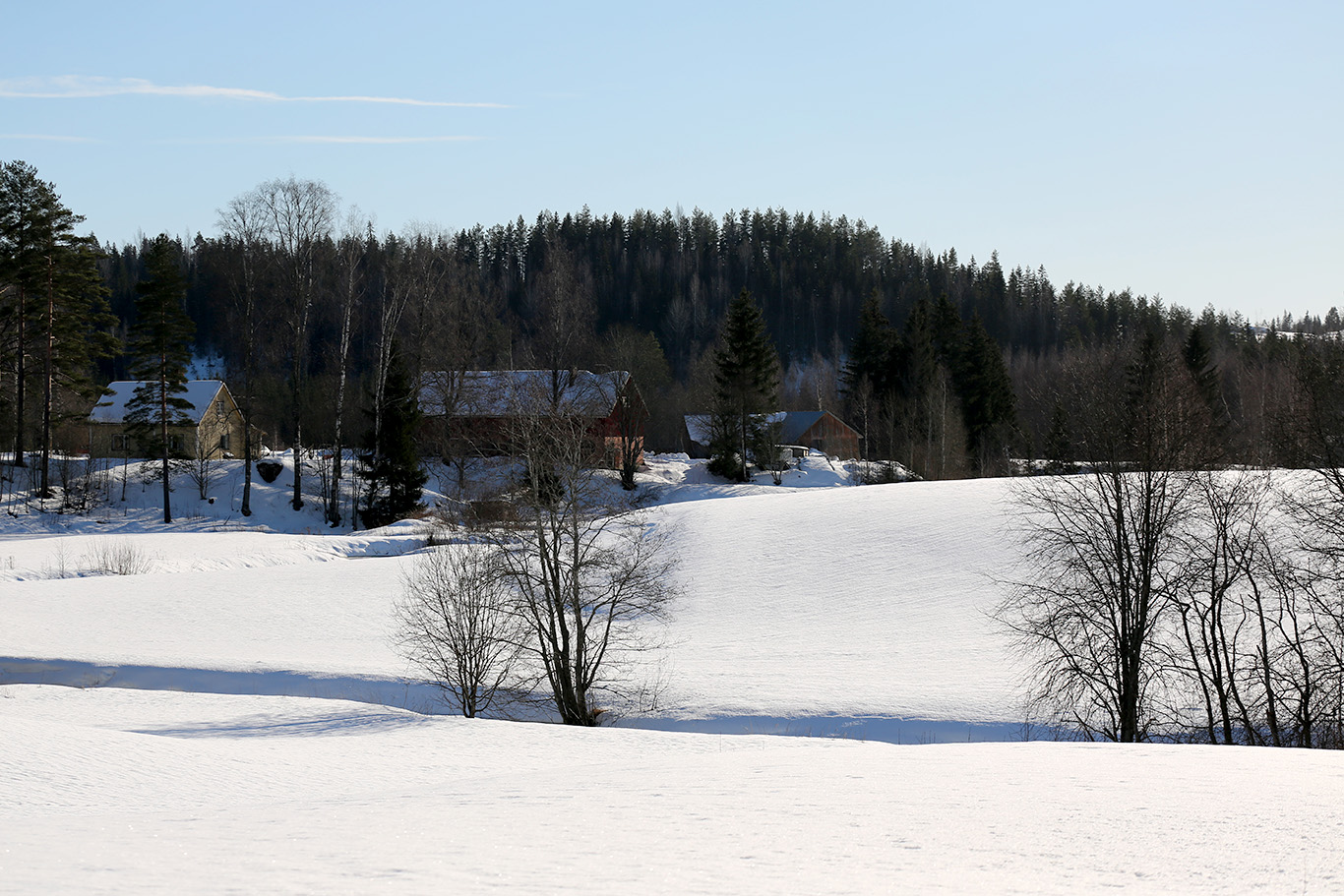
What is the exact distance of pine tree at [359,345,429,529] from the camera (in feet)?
149

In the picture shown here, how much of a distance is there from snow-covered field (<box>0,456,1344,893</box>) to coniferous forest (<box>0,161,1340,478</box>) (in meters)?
7.71

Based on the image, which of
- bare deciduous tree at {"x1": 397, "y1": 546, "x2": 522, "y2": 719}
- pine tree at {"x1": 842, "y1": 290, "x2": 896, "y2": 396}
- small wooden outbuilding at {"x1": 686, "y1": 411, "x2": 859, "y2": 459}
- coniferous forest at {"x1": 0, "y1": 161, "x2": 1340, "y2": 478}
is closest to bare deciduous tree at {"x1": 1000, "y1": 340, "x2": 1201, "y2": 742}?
coniferous forest at {"x1": 0, "y1": 161, "x2": 1340, "y2": 478}

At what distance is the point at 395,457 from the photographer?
4572cm

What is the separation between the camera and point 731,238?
145 m

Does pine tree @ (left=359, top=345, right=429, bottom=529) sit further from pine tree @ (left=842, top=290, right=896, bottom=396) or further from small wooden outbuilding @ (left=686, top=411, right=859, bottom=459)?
pine tree @ (left=842, top=290, right=896, bottom=396)

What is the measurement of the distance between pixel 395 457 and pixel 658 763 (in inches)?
1443

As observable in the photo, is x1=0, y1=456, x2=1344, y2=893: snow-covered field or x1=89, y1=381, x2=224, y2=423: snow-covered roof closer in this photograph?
x1=0, y1=456, x2=1344, y2=893: snow-covered field

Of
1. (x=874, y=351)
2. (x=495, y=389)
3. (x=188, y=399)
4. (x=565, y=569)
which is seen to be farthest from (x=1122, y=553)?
(x=188, y=399)

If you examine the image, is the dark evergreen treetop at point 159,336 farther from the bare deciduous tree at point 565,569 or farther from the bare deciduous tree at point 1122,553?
the bare deciduous tree at point 1122,553

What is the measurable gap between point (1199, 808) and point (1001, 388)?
6569 centimetres

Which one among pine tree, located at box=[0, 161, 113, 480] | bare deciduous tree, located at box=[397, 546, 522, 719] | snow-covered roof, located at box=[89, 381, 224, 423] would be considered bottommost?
bare deciduous tree, located at box=[397, 546, 522, 719]

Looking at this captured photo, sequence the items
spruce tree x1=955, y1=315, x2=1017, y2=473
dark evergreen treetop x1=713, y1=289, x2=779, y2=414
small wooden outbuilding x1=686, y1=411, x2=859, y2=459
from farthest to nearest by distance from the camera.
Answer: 1. small wooden outbuilding x1=686, y1=411, x2=859, y2=459
2. spruce tree x1=955, y1=315, x2=1017, y2=473
3. dark evergreen treetop x1=713, y1=289, x2=779, y2=414

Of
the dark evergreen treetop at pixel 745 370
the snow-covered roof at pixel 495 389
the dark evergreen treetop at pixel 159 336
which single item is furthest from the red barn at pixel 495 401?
the dark evergreen treetop at pixel 159 336

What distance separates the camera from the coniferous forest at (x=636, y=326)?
45688 millimetres
